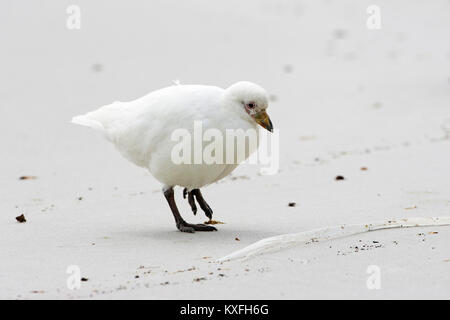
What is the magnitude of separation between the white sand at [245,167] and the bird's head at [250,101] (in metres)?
0.81

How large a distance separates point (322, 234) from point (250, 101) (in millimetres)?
1014

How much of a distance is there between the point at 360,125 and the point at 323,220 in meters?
4.32

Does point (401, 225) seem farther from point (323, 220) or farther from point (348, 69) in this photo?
point (348, 69)

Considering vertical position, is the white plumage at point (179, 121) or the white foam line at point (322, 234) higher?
the white plumage at point (179, 121)

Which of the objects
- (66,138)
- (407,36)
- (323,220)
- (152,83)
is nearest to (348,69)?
(407,36)

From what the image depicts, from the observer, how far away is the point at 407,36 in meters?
14.8

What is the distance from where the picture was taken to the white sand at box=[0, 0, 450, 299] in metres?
4.61

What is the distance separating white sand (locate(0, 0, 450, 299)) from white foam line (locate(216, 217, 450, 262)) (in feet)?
0.28

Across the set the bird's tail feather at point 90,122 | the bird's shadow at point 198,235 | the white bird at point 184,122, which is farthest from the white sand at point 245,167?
the bird's tail feather at point 90,122

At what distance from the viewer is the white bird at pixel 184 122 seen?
18.0 ft

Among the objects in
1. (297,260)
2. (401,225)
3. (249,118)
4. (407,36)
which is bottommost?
(297,260)

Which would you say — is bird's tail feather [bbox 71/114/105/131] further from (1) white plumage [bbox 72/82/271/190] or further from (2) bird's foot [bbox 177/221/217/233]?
(2) bird's foot [bbox 177/221/217/233]

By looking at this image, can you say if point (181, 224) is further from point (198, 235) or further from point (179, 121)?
point (179, 121)

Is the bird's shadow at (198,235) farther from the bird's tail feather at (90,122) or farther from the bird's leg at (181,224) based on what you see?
the bird's tail feather at (90,122)
